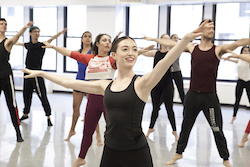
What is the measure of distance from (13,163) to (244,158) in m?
2.66

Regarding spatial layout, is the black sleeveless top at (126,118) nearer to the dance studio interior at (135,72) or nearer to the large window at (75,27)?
the dance studio interior at (135,72)

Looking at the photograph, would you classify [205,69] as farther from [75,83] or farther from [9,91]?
[9,91]

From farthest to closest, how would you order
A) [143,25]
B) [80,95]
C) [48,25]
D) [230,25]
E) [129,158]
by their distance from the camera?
[48,25], [143,25], [230,25], [80,95], [129,158]

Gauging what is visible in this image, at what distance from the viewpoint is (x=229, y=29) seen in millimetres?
7672

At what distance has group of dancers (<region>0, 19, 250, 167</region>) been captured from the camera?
1720 millimetres

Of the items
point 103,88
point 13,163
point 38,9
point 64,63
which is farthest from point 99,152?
point 38,9

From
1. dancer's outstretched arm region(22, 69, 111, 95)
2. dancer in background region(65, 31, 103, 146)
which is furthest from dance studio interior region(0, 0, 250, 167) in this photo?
dancer's outstretched arm region(22, 69, 111, 95)

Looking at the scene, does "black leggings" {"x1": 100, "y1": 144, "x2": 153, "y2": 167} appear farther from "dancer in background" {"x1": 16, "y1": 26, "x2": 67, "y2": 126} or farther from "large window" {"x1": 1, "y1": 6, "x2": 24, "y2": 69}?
"large window" {"x1": 1, "y1": 6, "x2": 24, "y2": 69}

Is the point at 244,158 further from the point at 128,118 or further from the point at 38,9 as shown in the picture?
the point at 38,9

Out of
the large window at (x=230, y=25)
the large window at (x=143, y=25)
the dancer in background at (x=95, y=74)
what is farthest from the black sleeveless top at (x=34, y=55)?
the large window at (x=230, y=25)

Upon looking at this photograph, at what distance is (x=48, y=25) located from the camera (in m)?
9.34

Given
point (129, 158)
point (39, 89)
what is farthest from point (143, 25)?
point (129, 158)

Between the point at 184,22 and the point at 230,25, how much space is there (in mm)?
1166

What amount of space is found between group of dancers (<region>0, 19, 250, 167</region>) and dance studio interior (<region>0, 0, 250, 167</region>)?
0.32 m
